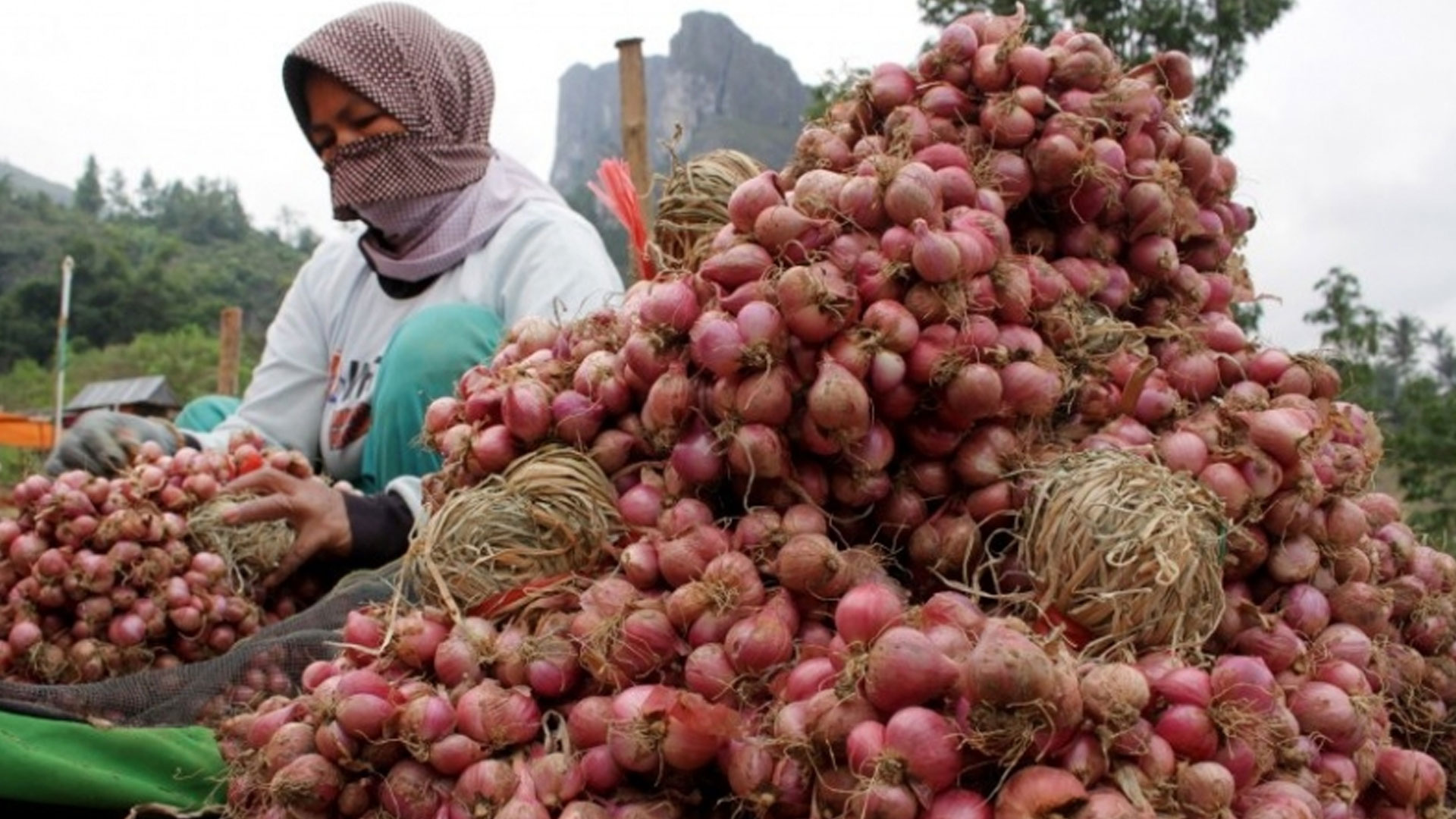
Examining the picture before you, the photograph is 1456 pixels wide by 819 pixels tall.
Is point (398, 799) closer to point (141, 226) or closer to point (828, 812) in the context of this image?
point (828, 812)

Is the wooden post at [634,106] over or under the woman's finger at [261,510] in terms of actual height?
over

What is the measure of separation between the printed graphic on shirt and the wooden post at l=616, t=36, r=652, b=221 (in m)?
1.72

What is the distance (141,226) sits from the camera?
61.7m

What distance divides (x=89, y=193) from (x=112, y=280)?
26.4m

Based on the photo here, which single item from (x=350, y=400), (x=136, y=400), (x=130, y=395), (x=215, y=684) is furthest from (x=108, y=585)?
(x=130, y=395)

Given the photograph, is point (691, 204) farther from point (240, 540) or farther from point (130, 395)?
point (130, 395)

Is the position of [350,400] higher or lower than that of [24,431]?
higher

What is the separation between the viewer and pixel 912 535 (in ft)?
4.65

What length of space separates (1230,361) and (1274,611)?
0.35m

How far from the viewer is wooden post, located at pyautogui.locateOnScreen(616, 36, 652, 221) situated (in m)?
4.77

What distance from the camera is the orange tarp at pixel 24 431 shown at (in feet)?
42.2

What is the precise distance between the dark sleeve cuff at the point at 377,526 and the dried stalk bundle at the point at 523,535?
3.41ft

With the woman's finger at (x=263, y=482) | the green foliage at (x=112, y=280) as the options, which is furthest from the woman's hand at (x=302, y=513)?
the green foliage at (x=112, y=280)

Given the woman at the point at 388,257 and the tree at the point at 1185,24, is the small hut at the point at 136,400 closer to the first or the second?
the tree at the point at 1185,24
